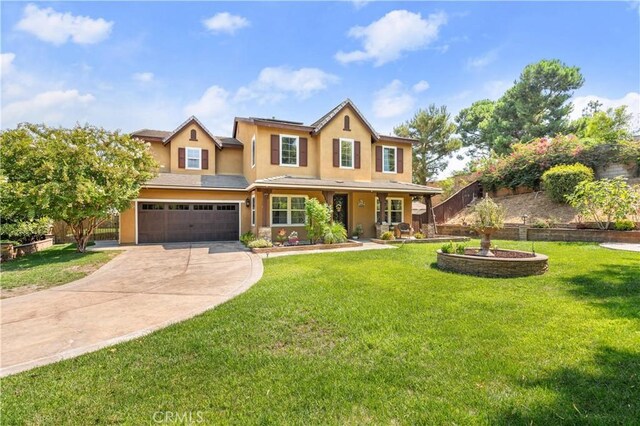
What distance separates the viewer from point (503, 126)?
3117 centimetres

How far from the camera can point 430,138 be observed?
97.9ft

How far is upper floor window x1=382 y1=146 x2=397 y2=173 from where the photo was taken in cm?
1852

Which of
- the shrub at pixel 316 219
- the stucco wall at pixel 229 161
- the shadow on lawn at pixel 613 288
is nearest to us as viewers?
the shadow on lawn at pixel 613 288

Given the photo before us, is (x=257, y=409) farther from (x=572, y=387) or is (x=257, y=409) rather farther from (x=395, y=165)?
(x=395, y=165)

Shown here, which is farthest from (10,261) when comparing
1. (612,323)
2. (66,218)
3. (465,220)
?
(465,220)

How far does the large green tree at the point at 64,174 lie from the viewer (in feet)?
35.3

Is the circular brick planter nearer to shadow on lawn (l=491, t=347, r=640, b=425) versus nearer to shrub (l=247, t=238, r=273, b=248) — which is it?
shadow on lawn (l=491, t=347, r=640, b=425)

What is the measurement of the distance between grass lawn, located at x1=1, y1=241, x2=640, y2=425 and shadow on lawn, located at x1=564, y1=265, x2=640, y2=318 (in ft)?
0.18

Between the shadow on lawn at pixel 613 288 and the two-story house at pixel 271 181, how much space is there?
9227 mm

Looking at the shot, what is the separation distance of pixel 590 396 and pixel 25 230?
19.5 meters

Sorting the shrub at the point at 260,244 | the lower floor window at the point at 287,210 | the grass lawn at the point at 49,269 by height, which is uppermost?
the lower floor window at the point at 287,210

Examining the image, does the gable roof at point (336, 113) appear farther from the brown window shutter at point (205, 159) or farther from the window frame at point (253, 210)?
the brown window shutter at point (205, 159)

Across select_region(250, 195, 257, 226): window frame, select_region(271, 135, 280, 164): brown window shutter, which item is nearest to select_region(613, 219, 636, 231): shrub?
select_region(271, 135, 280, 164): brown window shutter

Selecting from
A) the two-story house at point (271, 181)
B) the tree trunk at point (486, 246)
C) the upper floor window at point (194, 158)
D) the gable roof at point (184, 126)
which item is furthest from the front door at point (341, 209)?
the gable roof at point (184, 126)
